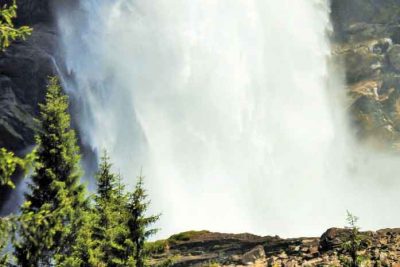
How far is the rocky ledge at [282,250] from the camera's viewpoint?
30781 millimetres

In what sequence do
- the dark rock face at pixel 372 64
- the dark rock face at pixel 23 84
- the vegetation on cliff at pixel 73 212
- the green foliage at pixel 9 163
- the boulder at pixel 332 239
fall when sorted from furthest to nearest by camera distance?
the dark rock face at pixel 372 64 → the dark rock face at pixel 23 84 → the boulder at pixel 332 239 → the vegetation on cliff at pixel 73 212 → the green foliage at pixel 9 163

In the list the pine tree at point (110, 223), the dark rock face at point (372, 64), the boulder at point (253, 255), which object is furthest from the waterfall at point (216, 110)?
the pine tree at point (110, 223)

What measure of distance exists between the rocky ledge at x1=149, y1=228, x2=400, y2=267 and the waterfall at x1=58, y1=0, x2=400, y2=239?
2187cm

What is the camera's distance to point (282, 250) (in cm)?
3538

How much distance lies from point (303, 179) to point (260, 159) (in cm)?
963

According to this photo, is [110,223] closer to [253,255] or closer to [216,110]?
[253,255]

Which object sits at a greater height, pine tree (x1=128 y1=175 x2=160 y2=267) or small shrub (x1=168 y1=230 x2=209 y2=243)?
small shrub (x1=168 y1=230 x2=209 y2=243)

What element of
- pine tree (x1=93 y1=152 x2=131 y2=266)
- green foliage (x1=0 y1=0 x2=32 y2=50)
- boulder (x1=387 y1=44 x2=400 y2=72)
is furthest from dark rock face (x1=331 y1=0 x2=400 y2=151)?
green foliage (x1=0 y1=0 x2=32 y2=50)

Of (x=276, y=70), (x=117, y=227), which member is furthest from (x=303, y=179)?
(x=117, y=227)

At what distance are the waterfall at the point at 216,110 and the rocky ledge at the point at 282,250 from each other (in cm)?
2187

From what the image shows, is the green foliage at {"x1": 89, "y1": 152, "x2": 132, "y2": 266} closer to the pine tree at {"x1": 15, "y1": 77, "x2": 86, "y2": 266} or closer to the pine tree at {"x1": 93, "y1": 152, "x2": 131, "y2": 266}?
the pine tree at {"x1": 93, "y1": 152, "x2": 131, "y2": 266}

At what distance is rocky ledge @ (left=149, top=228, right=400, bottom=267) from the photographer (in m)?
30.8

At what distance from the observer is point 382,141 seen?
83875 millimetres

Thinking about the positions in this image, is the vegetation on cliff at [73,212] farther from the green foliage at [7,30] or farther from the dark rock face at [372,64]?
the dark rock face at [372,64]
